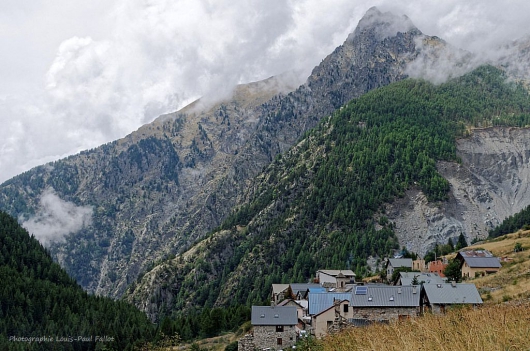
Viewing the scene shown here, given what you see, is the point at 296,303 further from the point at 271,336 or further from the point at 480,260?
the point at 480,260

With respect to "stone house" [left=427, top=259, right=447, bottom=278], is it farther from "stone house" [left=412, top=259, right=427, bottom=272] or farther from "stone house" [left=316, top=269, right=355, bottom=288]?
"stone house" [left=316, top=269, right=355, bottom=288]

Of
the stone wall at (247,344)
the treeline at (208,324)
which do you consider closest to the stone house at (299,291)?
the treeline at (208,324)

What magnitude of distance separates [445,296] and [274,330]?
18928 millimetres

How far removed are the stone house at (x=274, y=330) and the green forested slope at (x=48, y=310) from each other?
24.4m

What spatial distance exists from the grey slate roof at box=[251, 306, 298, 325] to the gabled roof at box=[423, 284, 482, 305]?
592 inches

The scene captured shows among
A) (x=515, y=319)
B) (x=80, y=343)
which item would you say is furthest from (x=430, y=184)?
(x=515, y=319)

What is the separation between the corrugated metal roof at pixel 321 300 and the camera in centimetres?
7225

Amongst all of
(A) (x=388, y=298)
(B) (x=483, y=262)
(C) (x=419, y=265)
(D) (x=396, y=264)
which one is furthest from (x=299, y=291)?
(A) (x=388, y=298)

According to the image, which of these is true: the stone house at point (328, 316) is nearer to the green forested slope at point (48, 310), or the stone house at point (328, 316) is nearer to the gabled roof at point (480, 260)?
the green forested slope at point (48, 310)

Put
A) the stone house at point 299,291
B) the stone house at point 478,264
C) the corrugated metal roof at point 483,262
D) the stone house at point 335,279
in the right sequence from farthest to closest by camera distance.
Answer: the stone house at point 335,279, the stone house at point 299,291, the corrugated metal roof at point 483,262, the stone house at point 478,264

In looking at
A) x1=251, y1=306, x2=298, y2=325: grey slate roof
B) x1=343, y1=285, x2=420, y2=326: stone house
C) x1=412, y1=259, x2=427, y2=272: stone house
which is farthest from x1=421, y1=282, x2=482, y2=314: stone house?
x1=412, y1=259, x2=427, y2=272: stone house

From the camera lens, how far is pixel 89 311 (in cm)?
10588

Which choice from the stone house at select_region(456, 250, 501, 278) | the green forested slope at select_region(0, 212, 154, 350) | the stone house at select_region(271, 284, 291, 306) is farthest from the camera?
the stone house at select_region(271, 284, 291, 306)

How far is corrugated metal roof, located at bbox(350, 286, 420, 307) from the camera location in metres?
58.3
